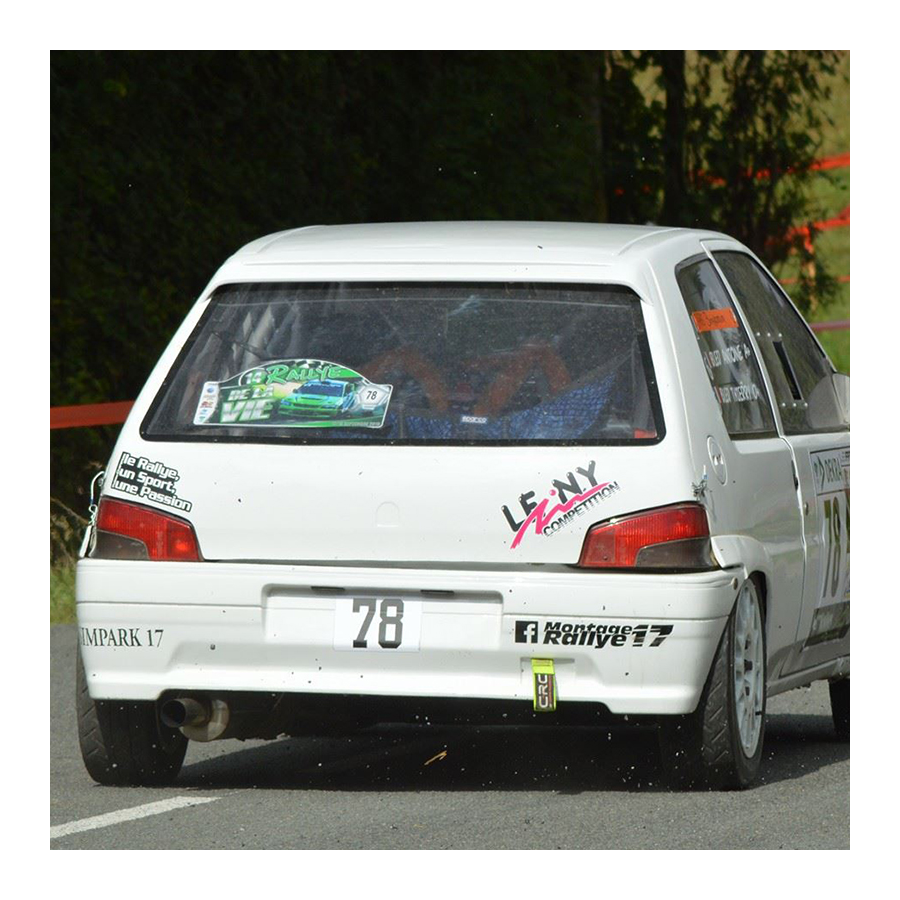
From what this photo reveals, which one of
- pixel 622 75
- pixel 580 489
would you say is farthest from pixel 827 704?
pixel 622 75

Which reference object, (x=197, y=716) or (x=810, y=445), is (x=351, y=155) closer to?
(x=810, y=445)

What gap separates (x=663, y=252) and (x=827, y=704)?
327cm

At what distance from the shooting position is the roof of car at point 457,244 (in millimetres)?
6820

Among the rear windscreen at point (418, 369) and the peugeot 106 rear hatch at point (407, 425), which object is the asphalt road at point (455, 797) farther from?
the rear windscreen at point (418, 369)

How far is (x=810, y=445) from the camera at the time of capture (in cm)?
774

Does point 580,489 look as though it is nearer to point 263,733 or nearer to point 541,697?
point 541,697

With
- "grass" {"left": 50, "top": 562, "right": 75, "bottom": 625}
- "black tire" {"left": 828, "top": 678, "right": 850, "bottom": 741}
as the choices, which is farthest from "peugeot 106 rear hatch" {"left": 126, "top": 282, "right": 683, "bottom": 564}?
"grass" {"left": 50, "top": 562, "right": 75, "bottom": 625}

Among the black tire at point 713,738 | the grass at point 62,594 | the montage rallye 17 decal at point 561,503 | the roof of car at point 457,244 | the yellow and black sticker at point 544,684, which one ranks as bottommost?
the grass at point 62,594

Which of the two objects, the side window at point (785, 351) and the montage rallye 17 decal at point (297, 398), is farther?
the side window at point (785, 351)

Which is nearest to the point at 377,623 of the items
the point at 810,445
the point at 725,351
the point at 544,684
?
the point at 544,684

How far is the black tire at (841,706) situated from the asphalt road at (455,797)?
0.10 meters

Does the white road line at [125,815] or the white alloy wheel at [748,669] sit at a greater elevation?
the white alloy wheel at [748,669]

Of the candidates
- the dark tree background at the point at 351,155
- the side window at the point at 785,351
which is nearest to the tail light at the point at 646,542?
the side window at the point at 785,351

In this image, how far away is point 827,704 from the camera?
379 inches
